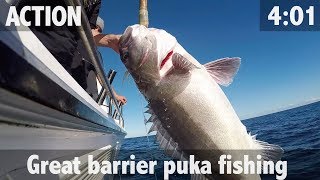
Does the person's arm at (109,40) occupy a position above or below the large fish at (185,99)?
above

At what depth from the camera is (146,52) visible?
264cm

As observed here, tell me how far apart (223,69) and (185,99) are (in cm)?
45

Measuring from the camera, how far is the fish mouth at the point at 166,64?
2.65 m

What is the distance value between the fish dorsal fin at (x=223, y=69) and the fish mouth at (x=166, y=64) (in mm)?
297

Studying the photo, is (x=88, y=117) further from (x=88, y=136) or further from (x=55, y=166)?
(x=55, y=166)

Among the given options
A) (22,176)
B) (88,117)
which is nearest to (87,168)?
(88,117)

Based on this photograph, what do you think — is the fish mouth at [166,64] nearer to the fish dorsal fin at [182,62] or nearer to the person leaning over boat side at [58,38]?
the fish dorsal fin at [182,62]

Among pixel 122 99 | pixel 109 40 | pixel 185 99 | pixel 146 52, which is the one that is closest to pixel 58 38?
pixel 109 40

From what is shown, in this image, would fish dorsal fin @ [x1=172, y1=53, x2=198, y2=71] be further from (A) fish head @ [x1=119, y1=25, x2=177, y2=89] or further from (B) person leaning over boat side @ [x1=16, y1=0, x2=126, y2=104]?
(B) person leaning over boat side @ [x1=16, y1=0, x2=126, y2=104]

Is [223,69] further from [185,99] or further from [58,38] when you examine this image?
[58,38]

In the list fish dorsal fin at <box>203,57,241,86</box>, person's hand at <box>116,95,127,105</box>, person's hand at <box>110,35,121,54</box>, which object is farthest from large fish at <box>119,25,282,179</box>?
person's hand at <box>116,95,127,105</box>

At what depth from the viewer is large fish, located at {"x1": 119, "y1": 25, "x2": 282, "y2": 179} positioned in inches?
95.5

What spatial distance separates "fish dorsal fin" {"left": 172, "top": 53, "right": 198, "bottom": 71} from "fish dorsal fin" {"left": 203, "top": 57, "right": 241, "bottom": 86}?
0.19m

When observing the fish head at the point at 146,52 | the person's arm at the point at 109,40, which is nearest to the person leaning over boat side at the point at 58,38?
the person's arm at the point at 109,40
